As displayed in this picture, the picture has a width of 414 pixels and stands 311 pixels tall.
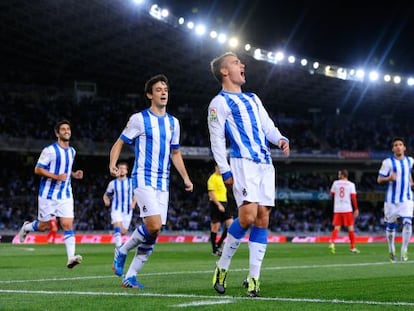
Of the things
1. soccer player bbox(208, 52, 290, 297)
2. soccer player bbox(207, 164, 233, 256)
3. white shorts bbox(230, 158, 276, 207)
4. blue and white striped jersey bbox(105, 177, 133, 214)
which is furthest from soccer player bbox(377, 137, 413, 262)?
white shorts bbox(230, 158, 276, 207)

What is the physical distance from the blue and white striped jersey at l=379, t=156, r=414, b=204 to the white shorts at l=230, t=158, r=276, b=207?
7.78 m

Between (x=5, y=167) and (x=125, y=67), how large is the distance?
387 inches

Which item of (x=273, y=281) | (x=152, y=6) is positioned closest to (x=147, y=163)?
(x=273, y=281)

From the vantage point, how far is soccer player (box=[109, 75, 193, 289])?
848cm

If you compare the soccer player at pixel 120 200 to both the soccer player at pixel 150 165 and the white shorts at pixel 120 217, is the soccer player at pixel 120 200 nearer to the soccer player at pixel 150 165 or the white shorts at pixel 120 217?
the white shorts at pixel 120 217

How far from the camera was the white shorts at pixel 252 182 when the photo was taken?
7508 millimetres

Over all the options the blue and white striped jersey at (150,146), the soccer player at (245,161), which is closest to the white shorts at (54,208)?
the blue and white striped jersey at (150,146)

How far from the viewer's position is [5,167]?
144 ft

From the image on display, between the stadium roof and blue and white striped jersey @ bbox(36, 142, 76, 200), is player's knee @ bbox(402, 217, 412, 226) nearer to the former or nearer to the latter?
blue and white striped jersey @ bbox(36, 142, 76, 200)

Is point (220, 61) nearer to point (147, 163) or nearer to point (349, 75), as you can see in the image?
point (147, 163)

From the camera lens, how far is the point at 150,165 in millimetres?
8617

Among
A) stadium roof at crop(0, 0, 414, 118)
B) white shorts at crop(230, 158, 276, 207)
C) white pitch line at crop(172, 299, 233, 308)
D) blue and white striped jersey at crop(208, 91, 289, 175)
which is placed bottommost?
white pitch line at crop(172, 299, 233, 308)

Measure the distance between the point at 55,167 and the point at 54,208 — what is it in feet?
2.22

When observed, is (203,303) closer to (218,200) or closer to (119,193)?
(218,200)
